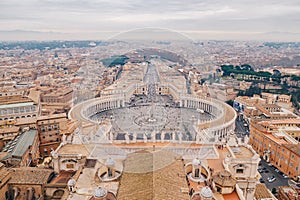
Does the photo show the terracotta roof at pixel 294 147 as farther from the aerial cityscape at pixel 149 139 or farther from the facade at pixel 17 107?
the facade at pixel 17 107

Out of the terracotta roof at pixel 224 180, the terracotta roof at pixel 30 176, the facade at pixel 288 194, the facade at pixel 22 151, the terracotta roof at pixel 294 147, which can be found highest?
the terracotta roof at pixel 224 180

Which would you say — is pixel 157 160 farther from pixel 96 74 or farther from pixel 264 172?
pixel 96 74

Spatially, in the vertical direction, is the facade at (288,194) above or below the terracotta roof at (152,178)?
below

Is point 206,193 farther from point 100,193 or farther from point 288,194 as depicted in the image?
point 288,194

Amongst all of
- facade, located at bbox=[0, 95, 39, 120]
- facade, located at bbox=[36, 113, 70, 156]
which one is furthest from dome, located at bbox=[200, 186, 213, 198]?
facade, located at bbox=[0, 95, 39, 120]

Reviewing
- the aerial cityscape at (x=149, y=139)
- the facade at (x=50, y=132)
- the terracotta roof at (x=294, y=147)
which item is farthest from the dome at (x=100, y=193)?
the terracotta roof at (x=294, y=147)

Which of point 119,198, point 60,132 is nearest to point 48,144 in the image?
point 60,132

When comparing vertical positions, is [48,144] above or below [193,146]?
below

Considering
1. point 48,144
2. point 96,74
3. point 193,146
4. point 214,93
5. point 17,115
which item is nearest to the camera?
point 193,146

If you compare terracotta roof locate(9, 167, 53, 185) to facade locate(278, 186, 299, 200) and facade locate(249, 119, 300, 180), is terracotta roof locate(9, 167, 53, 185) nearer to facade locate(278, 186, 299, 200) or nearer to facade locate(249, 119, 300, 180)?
facade locate(278, 186, 299, 200)
